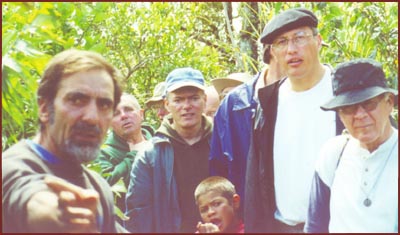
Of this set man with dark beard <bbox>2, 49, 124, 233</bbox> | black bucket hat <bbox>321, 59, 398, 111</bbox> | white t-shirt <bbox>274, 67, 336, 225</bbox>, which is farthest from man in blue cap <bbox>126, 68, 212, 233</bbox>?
man with dark beard <bbox>2, 49, 124, 233</bbox>

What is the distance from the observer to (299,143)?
3713 millimetres

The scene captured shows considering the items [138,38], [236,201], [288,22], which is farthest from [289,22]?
[138,38]

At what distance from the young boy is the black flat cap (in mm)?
865

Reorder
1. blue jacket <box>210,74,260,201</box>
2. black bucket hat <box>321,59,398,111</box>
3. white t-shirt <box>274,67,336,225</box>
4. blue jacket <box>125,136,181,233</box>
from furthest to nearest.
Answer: blue jacket <box>125,136,181,233</box>
blue jacket <box>210,74,260,201</box>
white t-shirt <box>274,67,336,225</box>
black bucket hat <box>321,59,398,111</box>

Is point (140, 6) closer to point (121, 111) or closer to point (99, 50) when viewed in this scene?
point (121, 111)

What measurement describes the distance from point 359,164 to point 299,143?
1.66ft

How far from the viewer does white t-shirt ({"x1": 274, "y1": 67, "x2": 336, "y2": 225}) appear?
12.0ft

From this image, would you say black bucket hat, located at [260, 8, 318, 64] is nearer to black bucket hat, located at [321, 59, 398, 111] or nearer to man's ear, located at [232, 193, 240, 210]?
black bucket hat, located at [321, 59, 398, 111]

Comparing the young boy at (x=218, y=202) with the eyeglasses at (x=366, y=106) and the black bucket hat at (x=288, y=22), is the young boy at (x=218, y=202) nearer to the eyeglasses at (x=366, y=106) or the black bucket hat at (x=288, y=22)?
the black bucket hat at (x=288, y=22)

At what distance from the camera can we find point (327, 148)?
3.37 meters

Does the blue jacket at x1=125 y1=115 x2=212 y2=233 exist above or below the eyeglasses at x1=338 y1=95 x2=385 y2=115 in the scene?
below

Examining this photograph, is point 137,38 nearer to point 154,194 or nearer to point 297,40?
point 154,194

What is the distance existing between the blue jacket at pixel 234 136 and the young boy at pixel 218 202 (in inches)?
2.5

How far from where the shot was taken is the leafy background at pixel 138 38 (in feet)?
11.2
